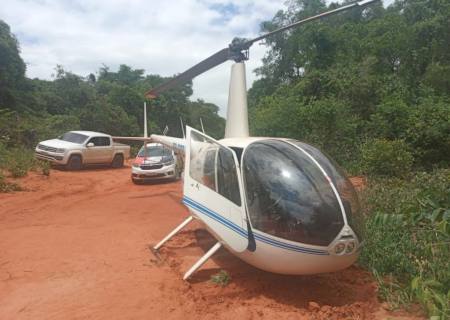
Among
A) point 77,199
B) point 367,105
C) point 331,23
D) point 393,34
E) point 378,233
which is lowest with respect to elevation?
point 77,199

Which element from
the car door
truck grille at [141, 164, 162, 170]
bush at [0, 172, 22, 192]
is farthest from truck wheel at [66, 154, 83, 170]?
bush at [0, 172, 22, 192]

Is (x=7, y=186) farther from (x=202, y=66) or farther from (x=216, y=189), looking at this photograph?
(x=216, y=189)

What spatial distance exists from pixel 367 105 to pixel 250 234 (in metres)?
19.3

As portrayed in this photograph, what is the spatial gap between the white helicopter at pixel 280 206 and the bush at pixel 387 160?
982cm

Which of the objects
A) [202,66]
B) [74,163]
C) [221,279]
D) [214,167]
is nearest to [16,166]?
[74,163]

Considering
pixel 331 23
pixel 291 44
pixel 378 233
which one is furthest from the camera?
pixel 331 23

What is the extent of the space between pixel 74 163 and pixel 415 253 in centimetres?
1518

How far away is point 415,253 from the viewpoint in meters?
5.63

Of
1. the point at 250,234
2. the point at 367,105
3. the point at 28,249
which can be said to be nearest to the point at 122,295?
the point at 250,234

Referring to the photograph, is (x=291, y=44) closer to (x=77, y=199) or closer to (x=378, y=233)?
(x=77, y=199)

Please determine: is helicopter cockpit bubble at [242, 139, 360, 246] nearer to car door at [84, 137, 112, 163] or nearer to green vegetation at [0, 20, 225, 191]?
green vegetation at [0, 20, 225, 191]

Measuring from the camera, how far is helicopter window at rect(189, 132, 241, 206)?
17.5 feet

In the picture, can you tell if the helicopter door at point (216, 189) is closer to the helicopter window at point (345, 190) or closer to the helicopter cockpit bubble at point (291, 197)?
the helicopter cockpit bubble at point (291, 197)

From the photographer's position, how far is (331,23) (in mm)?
36000
